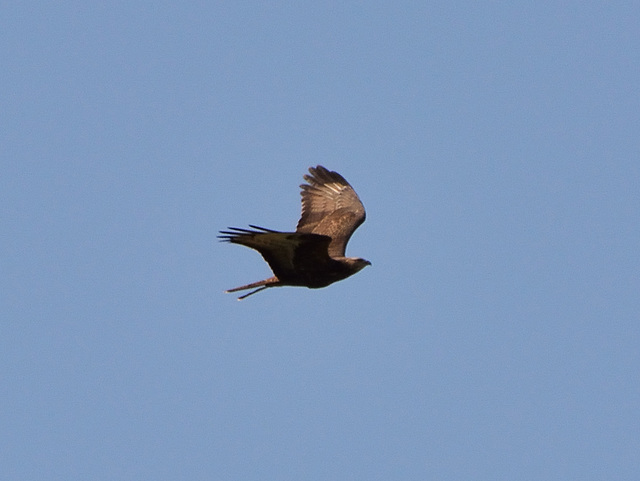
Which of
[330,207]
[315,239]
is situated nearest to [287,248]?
[315,239]

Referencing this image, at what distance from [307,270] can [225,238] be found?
1.57 meters

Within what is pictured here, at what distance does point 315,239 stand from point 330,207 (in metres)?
3.53

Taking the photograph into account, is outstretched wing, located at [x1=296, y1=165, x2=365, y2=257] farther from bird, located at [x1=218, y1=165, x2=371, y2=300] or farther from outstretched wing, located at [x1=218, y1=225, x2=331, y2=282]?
outstretched wing, located at [x1=218, y1=225, x2=331, y2=282]

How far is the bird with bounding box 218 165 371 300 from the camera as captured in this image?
12.6 m

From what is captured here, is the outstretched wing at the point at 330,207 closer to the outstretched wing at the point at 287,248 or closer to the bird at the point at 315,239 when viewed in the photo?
the bird at the point at 315,239

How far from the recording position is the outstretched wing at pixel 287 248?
1236 centimetres

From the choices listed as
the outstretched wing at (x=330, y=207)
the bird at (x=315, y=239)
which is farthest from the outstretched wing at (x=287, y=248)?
the outstretched wing at (x=330, y=207)

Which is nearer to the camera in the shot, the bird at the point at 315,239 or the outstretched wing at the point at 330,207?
the bird at the point at 315,239

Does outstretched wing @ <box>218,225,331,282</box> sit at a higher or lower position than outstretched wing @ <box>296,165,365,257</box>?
lower

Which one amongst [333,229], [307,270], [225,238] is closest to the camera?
[225,238]

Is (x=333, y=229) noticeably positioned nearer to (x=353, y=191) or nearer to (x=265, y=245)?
(x=353, y=191)

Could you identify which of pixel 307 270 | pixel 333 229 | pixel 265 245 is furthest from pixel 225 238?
pixel 333 229

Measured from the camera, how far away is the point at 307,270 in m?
13.4

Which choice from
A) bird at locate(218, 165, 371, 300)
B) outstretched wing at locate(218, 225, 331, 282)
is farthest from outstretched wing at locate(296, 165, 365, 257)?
outstretched wing at locate(218, 225, 331, 282)
